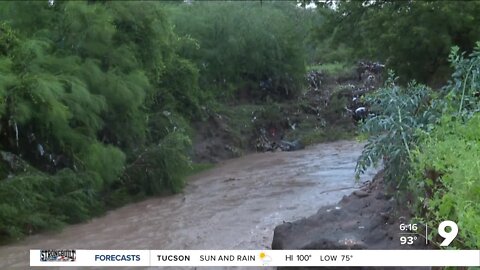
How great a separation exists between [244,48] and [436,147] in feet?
64.8

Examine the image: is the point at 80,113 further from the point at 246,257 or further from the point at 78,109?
the point at 246,257

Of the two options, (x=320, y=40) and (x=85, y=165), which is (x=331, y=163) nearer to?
(x=320, y=40)

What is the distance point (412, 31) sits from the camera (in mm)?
12414

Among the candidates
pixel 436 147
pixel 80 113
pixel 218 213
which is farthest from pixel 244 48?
pixel 436 147

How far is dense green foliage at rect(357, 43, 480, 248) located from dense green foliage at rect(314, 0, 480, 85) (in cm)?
595

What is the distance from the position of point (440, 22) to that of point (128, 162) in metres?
6.80

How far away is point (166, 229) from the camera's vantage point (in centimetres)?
920

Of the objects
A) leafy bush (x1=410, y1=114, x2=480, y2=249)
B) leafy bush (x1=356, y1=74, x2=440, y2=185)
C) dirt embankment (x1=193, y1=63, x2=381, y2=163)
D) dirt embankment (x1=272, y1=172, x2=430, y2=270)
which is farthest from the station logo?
dirt embankment (x1=193, y1=63, x2=381, y2=163)

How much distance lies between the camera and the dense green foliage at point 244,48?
22484 mm

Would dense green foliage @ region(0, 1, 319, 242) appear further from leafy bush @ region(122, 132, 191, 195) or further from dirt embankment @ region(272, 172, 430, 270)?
dirt embankment @ region(272, 172, 430, 270)

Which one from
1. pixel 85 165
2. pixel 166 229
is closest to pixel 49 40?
pixel 85 165

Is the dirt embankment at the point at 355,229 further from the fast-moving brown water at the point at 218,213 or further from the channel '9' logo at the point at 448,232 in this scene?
the fast-moving brown water at the point at 218,213

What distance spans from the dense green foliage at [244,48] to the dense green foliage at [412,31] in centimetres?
741

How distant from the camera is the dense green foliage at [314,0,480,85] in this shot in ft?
40.2
